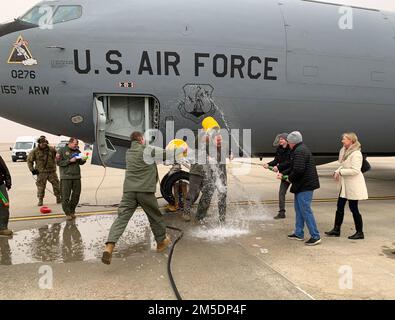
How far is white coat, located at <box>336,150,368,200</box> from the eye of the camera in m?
5.62

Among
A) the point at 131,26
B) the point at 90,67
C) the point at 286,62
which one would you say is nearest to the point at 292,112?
the point at 286,62

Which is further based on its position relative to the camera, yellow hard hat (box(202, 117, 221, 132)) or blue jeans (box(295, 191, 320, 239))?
yellow hard hat (box(202, 117, 221, 132))

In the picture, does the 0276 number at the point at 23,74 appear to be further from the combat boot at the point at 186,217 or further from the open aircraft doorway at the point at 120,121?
the combat boot at the point at 186,217

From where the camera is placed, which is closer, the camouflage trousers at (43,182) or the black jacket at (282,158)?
the black jacket at (282,158)

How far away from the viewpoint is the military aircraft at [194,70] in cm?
629

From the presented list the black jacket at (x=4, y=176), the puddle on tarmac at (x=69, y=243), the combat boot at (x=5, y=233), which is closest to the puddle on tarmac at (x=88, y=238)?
the puddle on tarmac at (x=69, y=243)

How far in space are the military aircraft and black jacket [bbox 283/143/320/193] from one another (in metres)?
1.85

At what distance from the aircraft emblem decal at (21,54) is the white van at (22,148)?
24.1m

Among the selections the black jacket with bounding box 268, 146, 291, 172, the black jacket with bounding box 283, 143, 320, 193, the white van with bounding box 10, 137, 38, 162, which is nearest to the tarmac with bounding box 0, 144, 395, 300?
the black jacket with bounding box 283, 143, 320, 193

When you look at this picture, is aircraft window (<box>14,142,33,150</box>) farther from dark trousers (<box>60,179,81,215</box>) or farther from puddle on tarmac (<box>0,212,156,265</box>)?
puddle on tarmac (<box>0,212,156,265</box>)

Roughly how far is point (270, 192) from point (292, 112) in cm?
408

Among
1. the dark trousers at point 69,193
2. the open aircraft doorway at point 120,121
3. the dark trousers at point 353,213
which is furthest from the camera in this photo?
the dark trousers at point 69,193

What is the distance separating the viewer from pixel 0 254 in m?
5.26
